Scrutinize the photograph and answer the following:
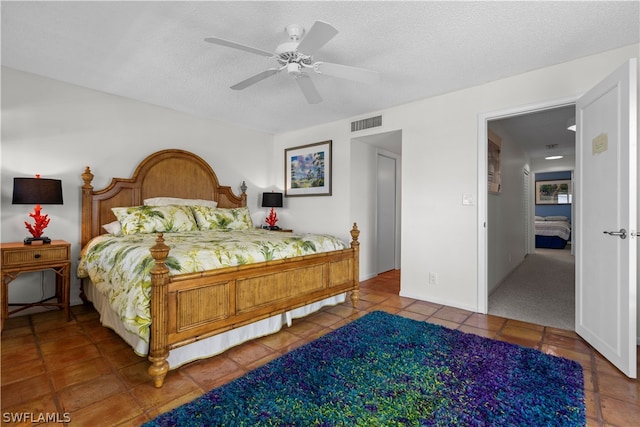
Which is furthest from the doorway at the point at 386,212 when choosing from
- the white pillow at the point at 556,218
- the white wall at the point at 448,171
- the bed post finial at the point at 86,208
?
the white pillow at the point at 556,218

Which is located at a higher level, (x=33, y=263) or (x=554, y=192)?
(x=554, y=192)

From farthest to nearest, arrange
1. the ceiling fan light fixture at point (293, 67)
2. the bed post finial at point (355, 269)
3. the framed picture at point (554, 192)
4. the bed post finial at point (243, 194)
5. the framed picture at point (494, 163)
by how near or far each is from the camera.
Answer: the framed picture at point (554, 192) < the bed post finial at point (243, 194) < the framed picture at point (494, 163) < the bed post finial at point (355, 269) < the ceiling fan light fixture at point (293, 67)

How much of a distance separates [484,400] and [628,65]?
230 cm

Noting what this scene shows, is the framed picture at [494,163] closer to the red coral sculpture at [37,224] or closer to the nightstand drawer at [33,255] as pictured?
the nightstand drawer at [33,255]

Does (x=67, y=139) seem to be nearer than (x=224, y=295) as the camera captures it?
No

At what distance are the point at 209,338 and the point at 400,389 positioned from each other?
4.55 feet

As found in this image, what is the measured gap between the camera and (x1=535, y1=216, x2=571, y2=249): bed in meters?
8.43

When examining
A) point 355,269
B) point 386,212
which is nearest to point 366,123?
point 386,212

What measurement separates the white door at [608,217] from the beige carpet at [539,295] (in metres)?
0.54

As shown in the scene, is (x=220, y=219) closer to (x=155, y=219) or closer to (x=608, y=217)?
(x=155, y=219)

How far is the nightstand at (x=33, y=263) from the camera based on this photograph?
2633 mm

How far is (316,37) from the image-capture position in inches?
77.3

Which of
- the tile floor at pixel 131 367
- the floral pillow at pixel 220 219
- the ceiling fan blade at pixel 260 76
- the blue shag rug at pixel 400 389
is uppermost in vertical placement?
the ceiling fan blade at pixel 260 76

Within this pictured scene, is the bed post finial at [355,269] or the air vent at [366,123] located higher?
the air vent at [366,123]
